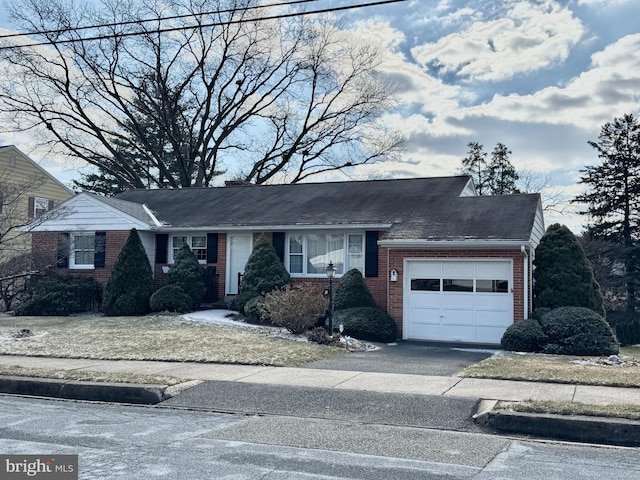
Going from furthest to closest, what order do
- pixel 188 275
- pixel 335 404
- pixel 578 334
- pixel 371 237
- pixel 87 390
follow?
pixel 188 275
pixel 371 237
pixel 578 334
pixel 87 390
pixel 335 404

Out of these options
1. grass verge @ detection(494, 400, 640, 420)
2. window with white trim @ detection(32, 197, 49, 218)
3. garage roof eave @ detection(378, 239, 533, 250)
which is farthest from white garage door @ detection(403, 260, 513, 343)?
window with white trim @ detection(32, 197, 49, 218)

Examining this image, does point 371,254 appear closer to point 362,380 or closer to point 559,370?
point 559,370

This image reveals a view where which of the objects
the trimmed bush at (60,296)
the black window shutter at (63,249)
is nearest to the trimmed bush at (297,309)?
the trimmed bush at (60,296)

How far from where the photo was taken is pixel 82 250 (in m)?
22.7

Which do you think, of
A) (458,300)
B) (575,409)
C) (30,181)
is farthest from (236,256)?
(575,409)

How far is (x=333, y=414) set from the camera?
8.24m

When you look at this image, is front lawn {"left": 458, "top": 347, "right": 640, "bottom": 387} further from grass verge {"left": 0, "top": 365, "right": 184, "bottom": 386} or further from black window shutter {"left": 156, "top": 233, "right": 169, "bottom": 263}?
black window shutter {"left": 156, "top": 233, "right": 169, "bottom": 263}

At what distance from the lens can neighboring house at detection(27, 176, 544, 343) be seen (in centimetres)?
1677

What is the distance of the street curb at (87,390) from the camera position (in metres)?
9.32

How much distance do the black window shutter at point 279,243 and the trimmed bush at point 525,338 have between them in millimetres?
8230

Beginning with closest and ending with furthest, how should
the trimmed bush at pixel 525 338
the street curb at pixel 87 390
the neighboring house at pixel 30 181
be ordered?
the street curb at pixel 87 390, the trimmed bush at pixel 525 338, the neighboring house at pixel 30 181

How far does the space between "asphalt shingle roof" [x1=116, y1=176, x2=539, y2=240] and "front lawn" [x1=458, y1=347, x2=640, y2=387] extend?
447cm

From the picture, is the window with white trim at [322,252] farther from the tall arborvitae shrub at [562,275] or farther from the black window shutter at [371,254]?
the tall arborvitae shrub at [562,275]

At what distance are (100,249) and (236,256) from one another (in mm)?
5033
